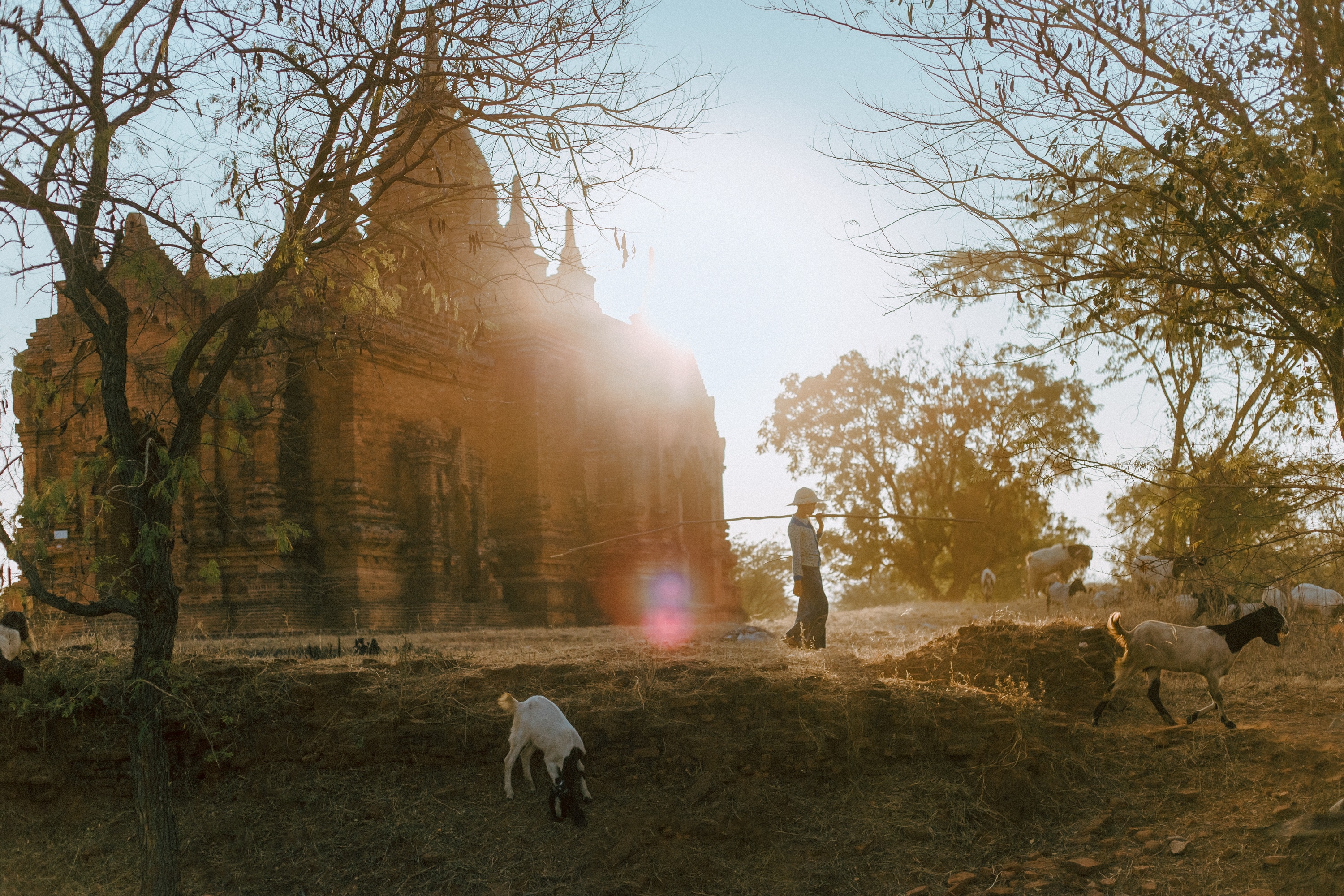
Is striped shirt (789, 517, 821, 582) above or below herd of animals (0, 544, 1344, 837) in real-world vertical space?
above

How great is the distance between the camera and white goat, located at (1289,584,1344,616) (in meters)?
13.0

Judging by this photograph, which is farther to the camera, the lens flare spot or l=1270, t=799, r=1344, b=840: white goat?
the lens flare spot

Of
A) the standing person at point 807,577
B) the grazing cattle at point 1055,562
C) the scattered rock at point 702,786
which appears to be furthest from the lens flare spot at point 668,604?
the scattered rock at point 702,786

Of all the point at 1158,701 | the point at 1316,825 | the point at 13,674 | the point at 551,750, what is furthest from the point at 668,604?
the point at 1316,825

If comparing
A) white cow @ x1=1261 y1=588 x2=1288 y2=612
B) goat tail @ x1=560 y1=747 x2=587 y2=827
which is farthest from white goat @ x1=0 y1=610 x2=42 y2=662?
white cow @ x1=1261 y1=588 x2=1288 y2=612

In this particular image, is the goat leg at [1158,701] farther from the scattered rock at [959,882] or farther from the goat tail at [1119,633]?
the scattered rock at [959,882]

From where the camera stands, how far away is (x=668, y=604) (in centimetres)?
2298

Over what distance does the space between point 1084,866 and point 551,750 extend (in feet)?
10.5

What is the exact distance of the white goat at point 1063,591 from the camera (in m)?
19.2

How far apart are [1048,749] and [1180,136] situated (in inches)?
155

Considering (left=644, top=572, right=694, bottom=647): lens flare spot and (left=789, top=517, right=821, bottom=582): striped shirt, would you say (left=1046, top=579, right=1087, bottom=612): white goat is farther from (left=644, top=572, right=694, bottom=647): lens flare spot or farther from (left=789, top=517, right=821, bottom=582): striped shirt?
(left=789, top=517, right=821, bottom=582): striped shirt

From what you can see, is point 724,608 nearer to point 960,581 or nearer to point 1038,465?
point 960,581

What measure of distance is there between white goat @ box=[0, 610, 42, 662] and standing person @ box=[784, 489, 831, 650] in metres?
6.48

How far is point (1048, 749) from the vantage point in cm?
745
